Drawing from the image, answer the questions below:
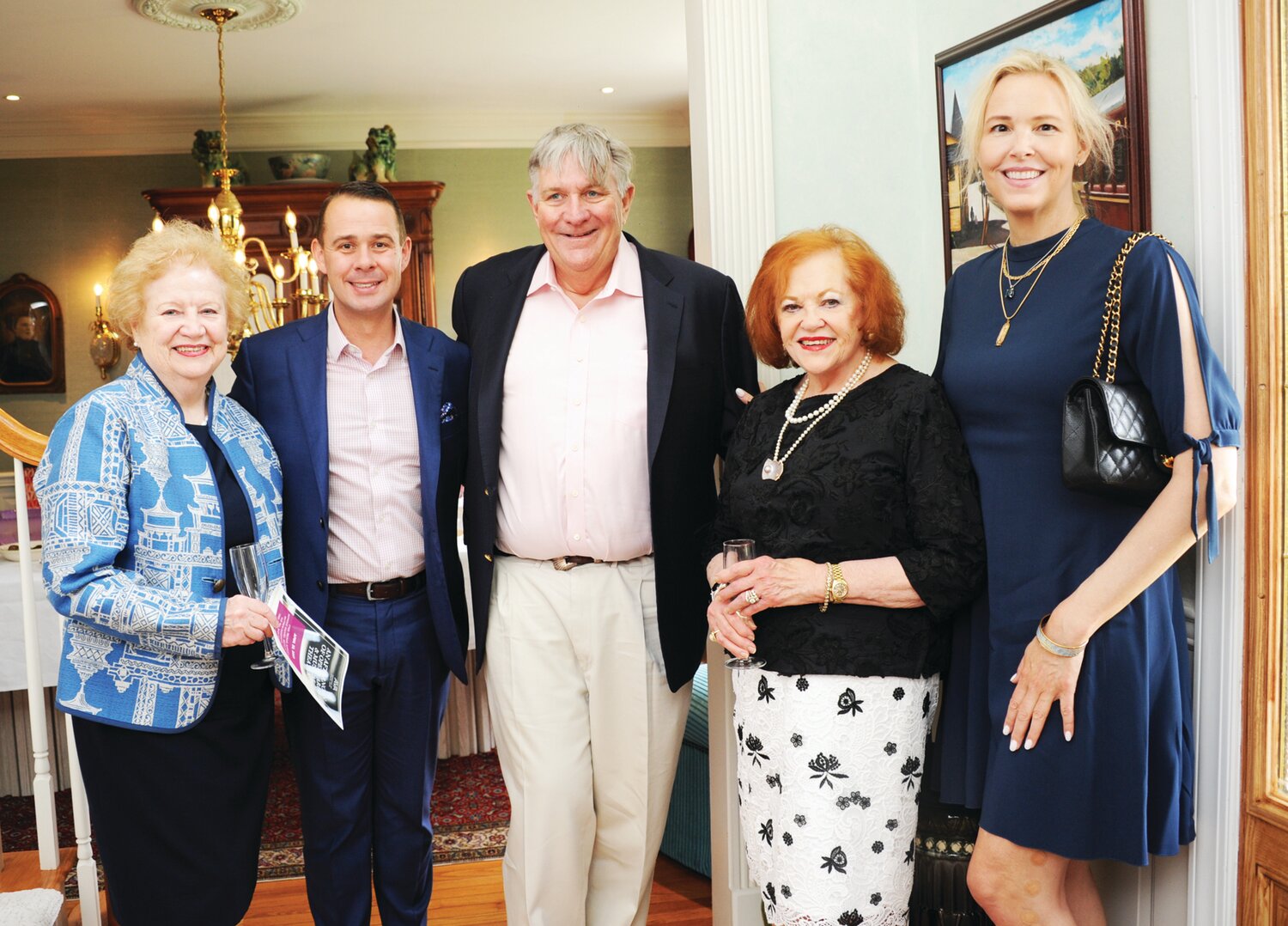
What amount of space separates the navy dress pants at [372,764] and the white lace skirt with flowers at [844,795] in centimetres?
85

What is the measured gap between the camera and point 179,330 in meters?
2.00

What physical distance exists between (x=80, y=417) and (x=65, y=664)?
1.44ft

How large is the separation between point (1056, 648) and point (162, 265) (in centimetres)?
170

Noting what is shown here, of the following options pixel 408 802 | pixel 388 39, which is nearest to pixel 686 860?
pixel 408 802

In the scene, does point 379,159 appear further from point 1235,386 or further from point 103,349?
point 1235,386

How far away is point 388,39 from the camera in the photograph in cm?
600

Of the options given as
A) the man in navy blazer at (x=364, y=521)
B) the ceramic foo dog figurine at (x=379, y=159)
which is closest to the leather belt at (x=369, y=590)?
the man in navy blazer at (x=364, y=521)

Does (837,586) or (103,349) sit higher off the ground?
(103,349)

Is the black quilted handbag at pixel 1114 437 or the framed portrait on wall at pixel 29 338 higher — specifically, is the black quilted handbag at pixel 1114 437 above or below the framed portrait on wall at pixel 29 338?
below

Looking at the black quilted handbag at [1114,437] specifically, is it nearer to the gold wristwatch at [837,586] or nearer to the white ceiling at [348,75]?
→ the gold wristwatch at [837,586]

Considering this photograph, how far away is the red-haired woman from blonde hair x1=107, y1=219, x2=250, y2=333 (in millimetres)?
1076

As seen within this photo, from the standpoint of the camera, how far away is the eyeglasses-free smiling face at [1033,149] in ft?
5.61

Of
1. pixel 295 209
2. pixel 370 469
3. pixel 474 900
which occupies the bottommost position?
pixel 474 900

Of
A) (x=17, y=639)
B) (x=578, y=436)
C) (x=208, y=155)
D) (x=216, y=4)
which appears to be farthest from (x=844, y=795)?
(x=208, y=155)
